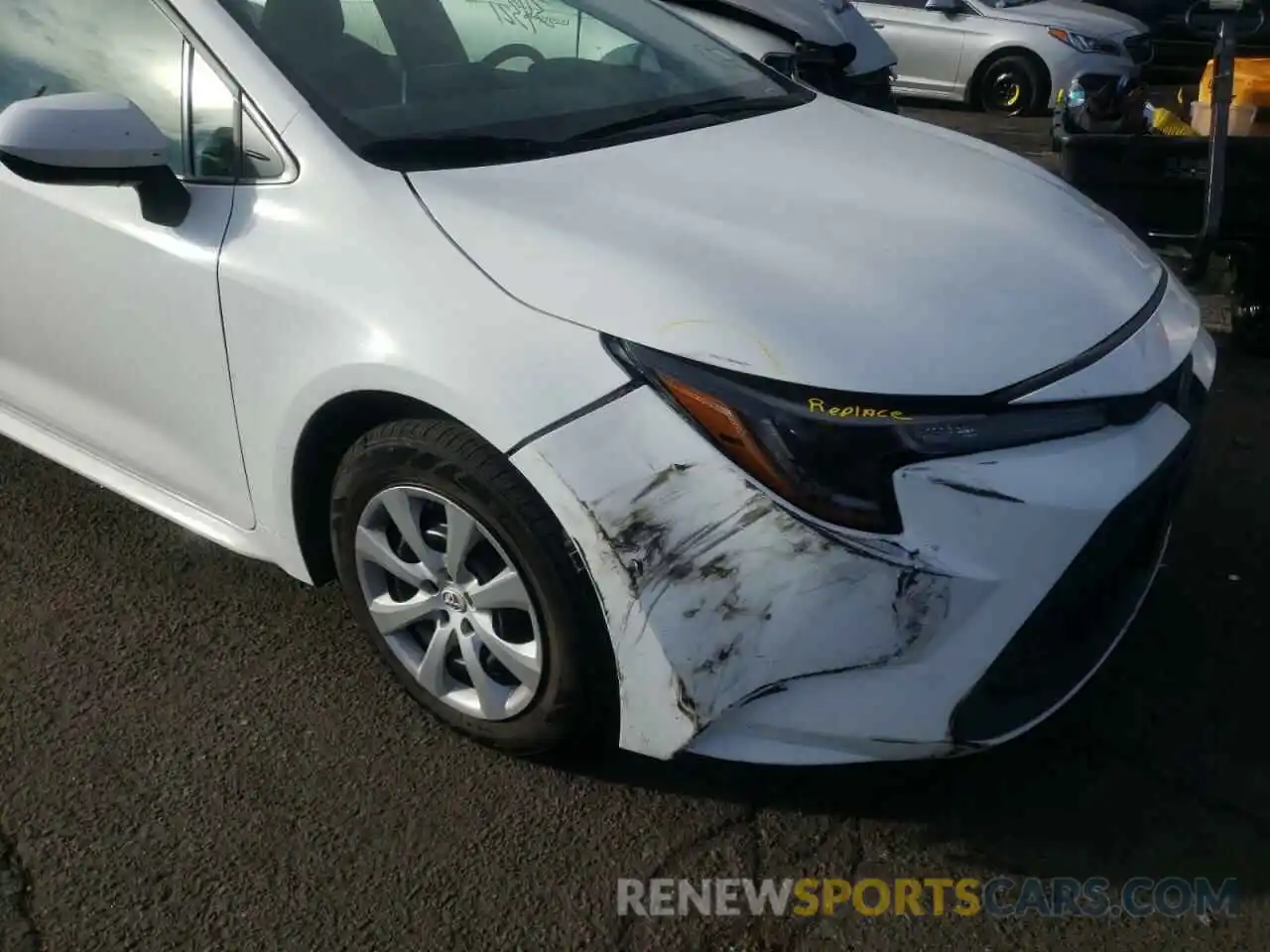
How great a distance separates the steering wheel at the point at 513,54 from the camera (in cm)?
299

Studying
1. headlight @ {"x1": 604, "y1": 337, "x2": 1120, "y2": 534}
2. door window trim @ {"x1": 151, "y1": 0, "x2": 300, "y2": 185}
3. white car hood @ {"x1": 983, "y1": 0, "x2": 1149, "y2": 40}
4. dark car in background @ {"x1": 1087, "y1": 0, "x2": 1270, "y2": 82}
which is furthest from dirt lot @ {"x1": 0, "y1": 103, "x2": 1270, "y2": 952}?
white car hood @ {"x1": 983, "y1": 0, "x2": 1149, "y2": 40}

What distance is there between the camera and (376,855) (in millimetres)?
2303

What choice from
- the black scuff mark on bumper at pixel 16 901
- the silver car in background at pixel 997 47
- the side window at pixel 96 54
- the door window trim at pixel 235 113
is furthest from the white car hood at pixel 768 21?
the silver car in background at pixel 997 47

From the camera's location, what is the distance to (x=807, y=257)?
2205 mm

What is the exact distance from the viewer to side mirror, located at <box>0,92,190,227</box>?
90.0 inches

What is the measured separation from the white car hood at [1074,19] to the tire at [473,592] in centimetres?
921

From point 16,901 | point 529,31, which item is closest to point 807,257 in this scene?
point 529,31

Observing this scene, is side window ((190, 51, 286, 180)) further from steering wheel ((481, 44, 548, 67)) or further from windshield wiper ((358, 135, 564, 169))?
steering wheel ((481, 44, 548, 67))

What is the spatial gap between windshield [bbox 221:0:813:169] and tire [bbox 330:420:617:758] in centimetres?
63

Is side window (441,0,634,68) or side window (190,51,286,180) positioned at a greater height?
side window (441,0,634,68)

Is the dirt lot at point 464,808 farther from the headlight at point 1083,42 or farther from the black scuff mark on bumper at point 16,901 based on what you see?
the headlight at point 1083,42

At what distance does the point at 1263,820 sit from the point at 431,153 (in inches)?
83.7

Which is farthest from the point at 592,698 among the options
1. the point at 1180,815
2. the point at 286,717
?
the point at 1180,815

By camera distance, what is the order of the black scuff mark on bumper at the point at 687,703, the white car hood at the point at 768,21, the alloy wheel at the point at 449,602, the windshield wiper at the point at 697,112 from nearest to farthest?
the black scuff mark on bumper at the point at 687,703, the alloy wheel at the point at 449,602, the windshield wiper at the point at 697,112, the white car hood at the point at 768,21
